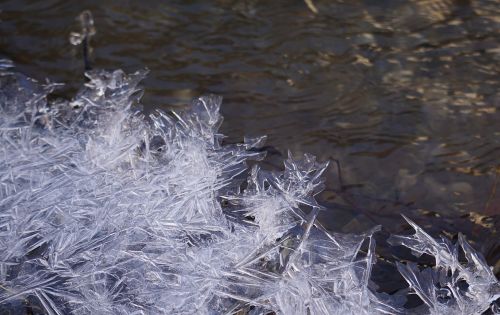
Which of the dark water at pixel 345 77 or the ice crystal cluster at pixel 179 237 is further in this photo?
the dark water at pixel 345 77

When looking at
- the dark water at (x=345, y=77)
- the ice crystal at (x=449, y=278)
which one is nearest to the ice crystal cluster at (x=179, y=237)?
the ice crystal at (x=449, y=278)

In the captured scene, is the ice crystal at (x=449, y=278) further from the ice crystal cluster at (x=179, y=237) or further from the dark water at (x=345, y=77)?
the dark water at (x=345, y=77)

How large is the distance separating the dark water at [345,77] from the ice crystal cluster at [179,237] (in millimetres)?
166

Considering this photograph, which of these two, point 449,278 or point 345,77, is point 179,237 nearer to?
point 449,278

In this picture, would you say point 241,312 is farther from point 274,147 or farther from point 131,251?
point 274,147

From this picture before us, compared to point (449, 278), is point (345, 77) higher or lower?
higher

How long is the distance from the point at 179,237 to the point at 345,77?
0.78 meters

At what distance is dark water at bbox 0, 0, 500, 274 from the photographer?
1.86 meters

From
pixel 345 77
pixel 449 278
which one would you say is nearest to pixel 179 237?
pixel 449 278

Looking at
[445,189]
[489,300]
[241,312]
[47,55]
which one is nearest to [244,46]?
[47,55]

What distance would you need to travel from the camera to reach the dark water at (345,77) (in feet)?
6.09

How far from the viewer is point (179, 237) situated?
1.64 metres

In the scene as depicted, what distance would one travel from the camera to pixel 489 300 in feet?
5.01

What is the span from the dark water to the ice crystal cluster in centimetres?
17
